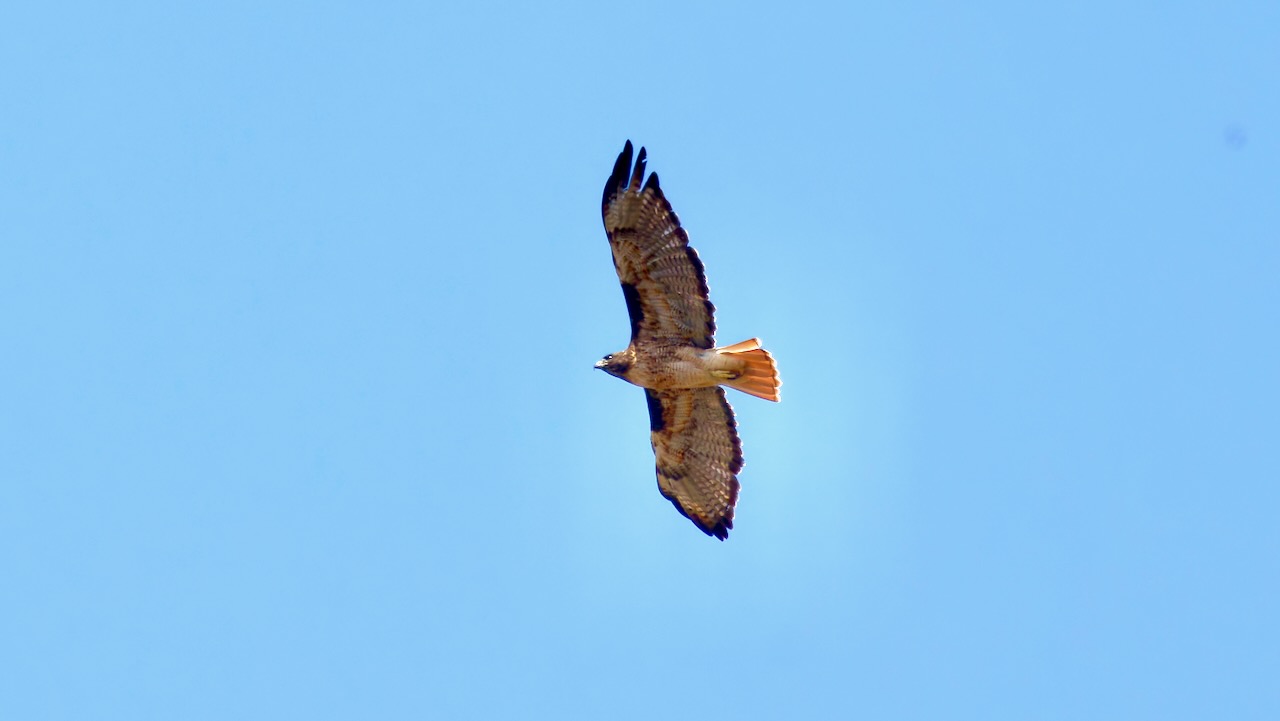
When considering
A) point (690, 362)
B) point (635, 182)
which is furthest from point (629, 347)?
point (635, 182)

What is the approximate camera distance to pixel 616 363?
44.1ft

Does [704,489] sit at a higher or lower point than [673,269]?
lower

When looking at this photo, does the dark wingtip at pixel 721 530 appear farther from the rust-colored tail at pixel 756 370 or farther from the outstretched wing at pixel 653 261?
Answer: the outstretched wing at pixel 653 261

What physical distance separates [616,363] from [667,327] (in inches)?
19.3

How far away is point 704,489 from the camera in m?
14.4

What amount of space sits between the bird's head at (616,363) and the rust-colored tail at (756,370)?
2.39 ft

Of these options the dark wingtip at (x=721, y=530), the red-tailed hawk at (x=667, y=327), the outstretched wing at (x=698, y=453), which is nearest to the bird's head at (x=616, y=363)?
the red-tailed hawk at (x=667, y=327)

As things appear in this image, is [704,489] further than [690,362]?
Yes

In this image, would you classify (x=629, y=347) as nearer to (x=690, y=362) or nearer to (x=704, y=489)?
(x=690, y=362)

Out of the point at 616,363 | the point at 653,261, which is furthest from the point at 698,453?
the point at 653,261

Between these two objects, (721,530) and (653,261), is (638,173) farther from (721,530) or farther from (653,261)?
(721,530)

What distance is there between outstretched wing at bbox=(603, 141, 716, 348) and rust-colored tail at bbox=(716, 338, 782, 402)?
282 millimetres

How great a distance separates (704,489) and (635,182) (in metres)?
2.88

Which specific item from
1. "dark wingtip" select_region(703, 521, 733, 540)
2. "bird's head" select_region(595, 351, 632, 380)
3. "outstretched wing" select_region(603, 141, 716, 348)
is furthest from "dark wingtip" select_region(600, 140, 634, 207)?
"dark wingtip" select_region(703, 521, 733, 540)
